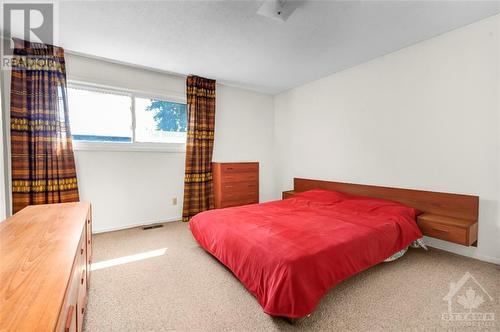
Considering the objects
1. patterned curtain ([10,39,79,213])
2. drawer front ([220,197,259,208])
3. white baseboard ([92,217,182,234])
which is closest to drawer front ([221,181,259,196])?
drawer front ([220,197,259,208])

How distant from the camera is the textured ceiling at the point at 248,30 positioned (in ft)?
6.44

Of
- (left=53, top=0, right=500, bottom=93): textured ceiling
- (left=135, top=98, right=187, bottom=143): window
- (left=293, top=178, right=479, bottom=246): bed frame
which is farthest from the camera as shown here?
(left=135, top=98, right=187, bottom=143): window

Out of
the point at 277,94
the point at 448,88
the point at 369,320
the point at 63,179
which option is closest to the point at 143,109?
the point at 63,179

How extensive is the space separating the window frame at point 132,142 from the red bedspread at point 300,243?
1554 mm

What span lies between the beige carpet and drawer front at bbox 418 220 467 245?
0.27 meters

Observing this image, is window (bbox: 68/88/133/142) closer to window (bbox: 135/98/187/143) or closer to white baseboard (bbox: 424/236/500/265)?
window (bbox: 135/98/187/143)

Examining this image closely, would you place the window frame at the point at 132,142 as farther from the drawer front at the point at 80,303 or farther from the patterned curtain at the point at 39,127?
the drawer front at the point at 80,303

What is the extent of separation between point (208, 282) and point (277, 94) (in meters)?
3.82

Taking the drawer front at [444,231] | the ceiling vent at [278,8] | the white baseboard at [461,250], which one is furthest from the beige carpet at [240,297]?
the ceiling vent at [278,8]

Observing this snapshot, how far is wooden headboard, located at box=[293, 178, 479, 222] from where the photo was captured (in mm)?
2256

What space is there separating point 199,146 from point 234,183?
0.85 metres

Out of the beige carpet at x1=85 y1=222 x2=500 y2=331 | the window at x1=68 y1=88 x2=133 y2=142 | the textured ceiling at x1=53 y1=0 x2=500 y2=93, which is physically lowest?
the beige carpet at x1=85 y1=222 x2=500 y2=331

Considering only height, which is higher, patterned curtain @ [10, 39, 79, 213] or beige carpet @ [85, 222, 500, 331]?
patterned curtain @ [10, 39, 79, 213]

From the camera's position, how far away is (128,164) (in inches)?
129
